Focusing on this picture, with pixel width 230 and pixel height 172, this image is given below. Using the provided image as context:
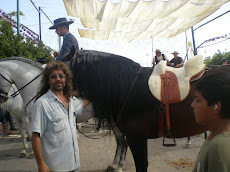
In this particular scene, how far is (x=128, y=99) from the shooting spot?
221cm

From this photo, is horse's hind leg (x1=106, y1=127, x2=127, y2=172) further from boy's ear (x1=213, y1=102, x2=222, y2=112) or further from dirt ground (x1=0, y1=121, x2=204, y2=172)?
boy's ear (x1=213, y1=102, x2=222, y2=112)

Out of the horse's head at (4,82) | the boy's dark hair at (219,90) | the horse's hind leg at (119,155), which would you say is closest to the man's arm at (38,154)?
the boy's dark hair at (219,90)

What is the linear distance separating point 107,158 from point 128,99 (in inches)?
84.9

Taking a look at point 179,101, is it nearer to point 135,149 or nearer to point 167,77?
point 167,77

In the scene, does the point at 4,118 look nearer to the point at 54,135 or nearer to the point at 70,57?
the point at 70,57

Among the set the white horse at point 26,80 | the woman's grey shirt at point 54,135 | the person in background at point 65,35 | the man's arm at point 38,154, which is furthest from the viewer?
the white horse at point 26,80

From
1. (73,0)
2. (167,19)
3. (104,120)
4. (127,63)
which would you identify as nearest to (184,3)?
(167,19)

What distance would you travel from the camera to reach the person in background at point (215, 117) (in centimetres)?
71

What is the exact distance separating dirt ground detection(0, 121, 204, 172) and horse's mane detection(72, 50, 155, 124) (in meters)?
0.92

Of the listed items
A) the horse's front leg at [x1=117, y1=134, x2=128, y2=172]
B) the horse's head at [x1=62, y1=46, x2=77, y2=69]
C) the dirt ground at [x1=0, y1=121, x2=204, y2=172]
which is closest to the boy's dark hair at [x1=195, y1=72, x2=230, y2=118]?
the horse's head at [x1=62, y1=46, x2=77, y2=69]

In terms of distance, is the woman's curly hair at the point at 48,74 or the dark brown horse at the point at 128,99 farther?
the dark brown horse at the point at 128,99

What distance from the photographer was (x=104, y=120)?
249 centimetres

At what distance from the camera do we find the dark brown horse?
84.5 inches

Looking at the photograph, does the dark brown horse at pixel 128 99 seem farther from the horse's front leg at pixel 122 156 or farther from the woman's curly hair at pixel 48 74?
the horse's front leg at pixel 122 156
